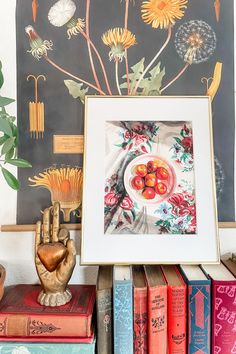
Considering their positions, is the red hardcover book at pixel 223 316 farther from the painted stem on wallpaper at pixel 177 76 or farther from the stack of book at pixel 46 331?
the painted stem on wallpaper at pixel 177 76

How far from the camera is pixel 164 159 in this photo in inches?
35.8

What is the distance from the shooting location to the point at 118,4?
93 cm

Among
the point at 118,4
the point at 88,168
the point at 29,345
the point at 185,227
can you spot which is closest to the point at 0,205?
the point at 88,168

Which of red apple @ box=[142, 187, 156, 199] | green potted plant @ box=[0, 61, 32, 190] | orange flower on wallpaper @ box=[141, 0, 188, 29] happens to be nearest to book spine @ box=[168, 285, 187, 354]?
red apple @ box=[142, 187, 156, 199]

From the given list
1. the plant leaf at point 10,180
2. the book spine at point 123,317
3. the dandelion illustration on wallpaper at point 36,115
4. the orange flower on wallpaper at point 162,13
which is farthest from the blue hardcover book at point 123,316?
the orange flower on wallpaper at point 162,13

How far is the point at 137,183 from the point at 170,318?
343mm

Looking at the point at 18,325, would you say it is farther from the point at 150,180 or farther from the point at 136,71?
the point at 136,71

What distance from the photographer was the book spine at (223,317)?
745 millimetres

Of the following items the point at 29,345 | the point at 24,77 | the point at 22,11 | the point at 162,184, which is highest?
the point at 22,11

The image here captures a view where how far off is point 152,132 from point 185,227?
0.27m

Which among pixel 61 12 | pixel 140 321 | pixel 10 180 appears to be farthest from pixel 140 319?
pixel 61 12

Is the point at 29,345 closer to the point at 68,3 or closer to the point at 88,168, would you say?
the point at 88,168

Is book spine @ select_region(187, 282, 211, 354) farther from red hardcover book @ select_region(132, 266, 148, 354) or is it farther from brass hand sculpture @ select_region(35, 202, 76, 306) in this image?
brass hand sculpture @ select_region(35, 202, 76, 306)

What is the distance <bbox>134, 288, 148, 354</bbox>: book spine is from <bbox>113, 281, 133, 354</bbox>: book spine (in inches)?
0.6
